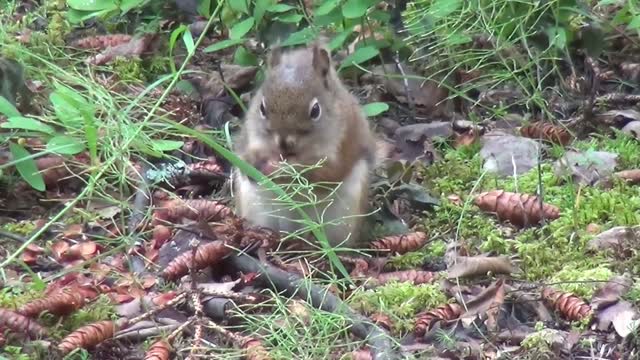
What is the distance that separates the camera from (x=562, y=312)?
4.29 meters

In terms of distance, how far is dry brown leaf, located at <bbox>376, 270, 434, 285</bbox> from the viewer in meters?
4.61

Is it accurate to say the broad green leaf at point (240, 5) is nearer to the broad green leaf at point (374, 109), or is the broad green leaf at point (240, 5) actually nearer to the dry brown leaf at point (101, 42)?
the broad green leaf at point (374, 109)

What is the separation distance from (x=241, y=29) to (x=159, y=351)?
7.76ft

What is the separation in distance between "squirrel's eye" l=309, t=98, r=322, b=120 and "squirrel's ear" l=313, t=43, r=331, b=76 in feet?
0.62

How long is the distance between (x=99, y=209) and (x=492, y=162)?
73.1 inches

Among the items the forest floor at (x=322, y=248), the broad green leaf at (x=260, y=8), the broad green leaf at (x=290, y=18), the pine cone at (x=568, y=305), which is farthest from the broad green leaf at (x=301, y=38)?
the pine cone at (x=568, y=305)

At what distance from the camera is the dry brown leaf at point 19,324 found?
3.96m

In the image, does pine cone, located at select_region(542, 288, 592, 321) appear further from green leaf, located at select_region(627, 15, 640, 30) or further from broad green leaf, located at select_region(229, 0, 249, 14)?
broad green leaf, located at select_region(229, 0, 249, 14)

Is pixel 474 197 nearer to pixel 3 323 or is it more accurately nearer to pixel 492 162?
pixel 492 162

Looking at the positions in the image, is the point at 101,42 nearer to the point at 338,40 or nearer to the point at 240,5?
the point at 240,5

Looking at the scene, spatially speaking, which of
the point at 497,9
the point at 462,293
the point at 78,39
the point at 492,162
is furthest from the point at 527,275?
the point at 78,39

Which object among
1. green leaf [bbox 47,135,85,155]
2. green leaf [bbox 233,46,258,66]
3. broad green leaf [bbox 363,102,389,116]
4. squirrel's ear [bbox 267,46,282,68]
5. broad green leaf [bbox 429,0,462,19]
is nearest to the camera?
green leaf [bbox 47,135,85,155]

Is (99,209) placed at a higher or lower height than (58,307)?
lower

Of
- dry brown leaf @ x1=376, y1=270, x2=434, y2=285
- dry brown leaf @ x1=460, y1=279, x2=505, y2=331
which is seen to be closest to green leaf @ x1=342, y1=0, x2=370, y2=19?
dry brown leaf @ x1=376, y1=270, x2=434, y2=285
